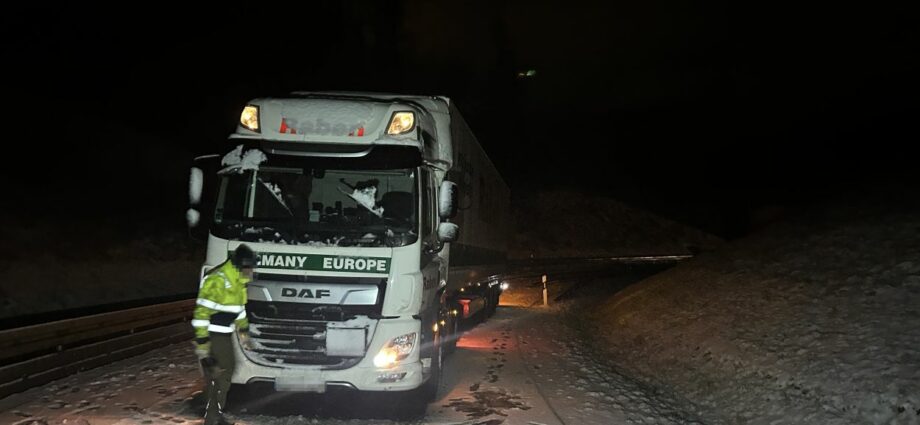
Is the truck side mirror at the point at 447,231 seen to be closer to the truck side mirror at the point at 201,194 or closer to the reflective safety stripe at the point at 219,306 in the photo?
the reflective safety stripe at the point at 219,306

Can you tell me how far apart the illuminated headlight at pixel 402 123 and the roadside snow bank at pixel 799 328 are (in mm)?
5138

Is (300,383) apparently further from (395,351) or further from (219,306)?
(219,306)

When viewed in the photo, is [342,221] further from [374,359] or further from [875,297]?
[875,297]

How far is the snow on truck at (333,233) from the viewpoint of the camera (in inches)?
266

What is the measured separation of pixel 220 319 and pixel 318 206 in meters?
1.61

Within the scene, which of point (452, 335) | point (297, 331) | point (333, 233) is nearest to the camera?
point (297, 331)

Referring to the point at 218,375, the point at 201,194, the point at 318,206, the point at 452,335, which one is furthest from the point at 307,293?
the point at 452,335

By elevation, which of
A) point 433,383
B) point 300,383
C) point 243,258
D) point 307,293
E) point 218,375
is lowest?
point 433,383

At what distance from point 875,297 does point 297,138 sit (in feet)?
28.0

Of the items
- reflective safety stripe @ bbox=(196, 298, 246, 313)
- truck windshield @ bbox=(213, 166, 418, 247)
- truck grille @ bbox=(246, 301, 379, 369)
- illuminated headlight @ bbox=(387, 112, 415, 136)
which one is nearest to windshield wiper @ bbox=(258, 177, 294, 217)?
truck windshield @ bbox=(213, 166, 418, 247)

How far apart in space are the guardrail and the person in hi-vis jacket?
9.99ft

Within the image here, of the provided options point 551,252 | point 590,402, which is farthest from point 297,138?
point 551,252

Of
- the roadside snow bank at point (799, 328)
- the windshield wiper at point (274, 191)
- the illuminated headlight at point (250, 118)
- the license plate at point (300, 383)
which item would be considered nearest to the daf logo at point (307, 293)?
the license plate at point (300, 383)

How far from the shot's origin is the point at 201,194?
710 cm
